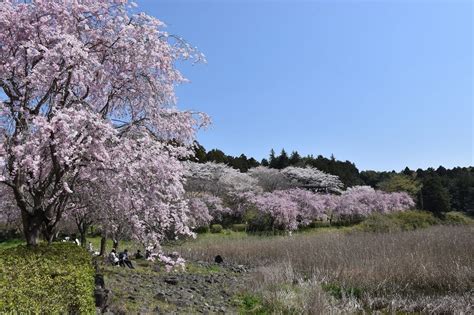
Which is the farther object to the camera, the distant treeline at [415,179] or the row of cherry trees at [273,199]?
the distant treeline at [415,179]

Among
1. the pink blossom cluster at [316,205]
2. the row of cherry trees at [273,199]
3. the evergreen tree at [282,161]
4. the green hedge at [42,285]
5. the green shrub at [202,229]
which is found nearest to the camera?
the green hedge at [42,285]

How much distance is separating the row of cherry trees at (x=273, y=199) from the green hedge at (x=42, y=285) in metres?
22.0

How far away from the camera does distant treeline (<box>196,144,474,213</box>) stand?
1702 inches

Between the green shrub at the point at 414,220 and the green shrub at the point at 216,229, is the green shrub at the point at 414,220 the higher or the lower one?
the higher one

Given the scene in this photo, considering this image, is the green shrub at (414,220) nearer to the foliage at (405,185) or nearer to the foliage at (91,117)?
the foliage at (405,185)

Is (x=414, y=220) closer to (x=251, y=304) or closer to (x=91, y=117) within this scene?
(x=251, y=304)

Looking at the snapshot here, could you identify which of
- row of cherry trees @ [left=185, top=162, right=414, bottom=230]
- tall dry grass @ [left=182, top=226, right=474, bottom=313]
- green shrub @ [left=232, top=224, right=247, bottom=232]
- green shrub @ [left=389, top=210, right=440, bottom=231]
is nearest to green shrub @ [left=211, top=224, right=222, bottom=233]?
row of cherry trees @ [left=185, top=162, right=414, bottom=230]

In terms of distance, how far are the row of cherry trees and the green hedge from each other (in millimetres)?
22020

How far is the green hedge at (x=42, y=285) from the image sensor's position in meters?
3.52

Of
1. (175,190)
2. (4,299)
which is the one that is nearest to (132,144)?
(175,190)

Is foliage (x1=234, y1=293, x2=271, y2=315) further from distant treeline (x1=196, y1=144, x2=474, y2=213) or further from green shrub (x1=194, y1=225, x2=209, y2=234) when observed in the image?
distant treeline (x1=196, y1=144, x2=474, y2=213)

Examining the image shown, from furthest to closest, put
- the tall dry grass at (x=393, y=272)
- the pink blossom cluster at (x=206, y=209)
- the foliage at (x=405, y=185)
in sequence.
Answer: the foliage at (x=405, y=185) → the pink blossom cluster at (x=206, y=209) → the tall dry grass at (x=393, y=272)

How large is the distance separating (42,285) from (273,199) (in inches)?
1170

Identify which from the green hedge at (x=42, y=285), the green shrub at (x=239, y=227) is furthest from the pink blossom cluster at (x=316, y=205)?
the green hedge at (x=42, y=285)
